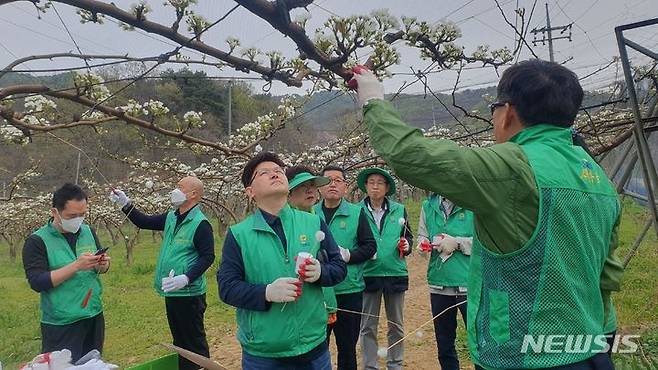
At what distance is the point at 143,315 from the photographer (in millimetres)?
7332

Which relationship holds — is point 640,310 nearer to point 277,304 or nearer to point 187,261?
point 187,261

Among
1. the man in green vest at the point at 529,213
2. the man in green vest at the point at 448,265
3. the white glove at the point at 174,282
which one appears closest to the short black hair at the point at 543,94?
the man in green vest at the point at 529,213

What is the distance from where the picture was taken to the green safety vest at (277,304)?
2166mm

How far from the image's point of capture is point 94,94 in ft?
9.08

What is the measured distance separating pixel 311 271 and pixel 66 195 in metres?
1.98

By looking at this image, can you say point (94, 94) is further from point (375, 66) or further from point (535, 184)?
point (535, 184)

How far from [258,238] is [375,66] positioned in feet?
3.10

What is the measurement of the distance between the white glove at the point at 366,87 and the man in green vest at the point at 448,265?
6.65ft

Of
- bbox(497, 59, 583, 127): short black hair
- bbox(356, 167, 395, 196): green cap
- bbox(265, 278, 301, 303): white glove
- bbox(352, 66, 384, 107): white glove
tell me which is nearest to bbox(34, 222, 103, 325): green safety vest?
bbox(265, 278, 301, 303): white glove

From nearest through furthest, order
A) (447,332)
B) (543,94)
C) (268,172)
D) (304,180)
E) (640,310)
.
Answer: (543,94)
(268,172)
(304,180)
(447,332)
(640,310)

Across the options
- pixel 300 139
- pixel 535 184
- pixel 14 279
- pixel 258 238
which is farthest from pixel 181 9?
pixel 14 279

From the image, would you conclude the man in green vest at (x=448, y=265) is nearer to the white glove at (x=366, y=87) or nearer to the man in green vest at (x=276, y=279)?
the man in green vest at (x=276, y=279)

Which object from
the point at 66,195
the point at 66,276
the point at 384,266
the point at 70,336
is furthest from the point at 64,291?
the point at 384,266

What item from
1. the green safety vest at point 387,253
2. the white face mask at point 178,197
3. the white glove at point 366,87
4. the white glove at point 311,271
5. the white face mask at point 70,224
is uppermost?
the white glove at point 366,87
